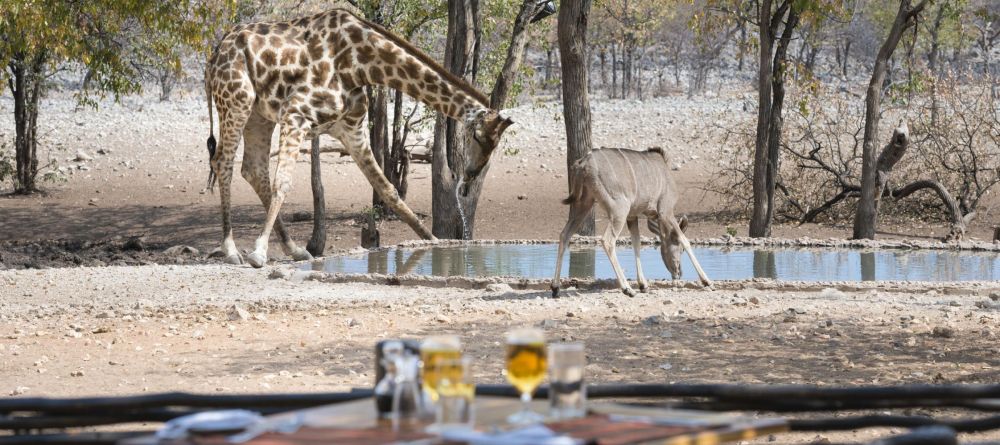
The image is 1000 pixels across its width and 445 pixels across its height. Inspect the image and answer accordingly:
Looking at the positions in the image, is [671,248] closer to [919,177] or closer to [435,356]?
[435,356]

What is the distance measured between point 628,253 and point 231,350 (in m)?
6.59

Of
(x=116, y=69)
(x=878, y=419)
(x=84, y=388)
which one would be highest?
(x=116, y=69)

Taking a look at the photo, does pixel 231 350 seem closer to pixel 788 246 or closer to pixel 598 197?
pixel 598 197

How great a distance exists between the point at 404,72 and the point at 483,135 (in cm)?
142

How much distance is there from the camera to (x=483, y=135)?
12.9m

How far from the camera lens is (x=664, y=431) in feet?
9.52

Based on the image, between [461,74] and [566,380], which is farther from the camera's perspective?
[461,74]

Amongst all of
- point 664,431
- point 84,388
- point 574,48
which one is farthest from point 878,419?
point 574,48

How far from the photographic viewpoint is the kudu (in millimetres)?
10773

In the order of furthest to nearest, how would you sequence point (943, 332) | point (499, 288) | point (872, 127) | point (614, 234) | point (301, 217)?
point (301, 217) → point (872, 127) → point (499, 288) → point (614, 234) → point (943, 332)

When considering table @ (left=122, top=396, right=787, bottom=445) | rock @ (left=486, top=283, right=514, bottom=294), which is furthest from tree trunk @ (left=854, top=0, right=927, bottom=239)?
table @ (left=122, top=396, right=787, bottom=445)

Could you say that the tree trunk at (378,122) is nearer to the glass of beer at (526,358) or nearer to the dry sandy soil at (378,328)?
the dry sandy soil at (378,328)

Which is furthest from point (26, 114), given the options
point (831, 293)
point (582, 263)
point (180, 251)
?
point (831, 293)

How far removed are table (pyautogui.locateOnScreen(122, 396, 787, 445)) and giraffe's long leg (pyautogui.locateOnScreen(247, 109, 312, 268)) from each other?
1014cm
